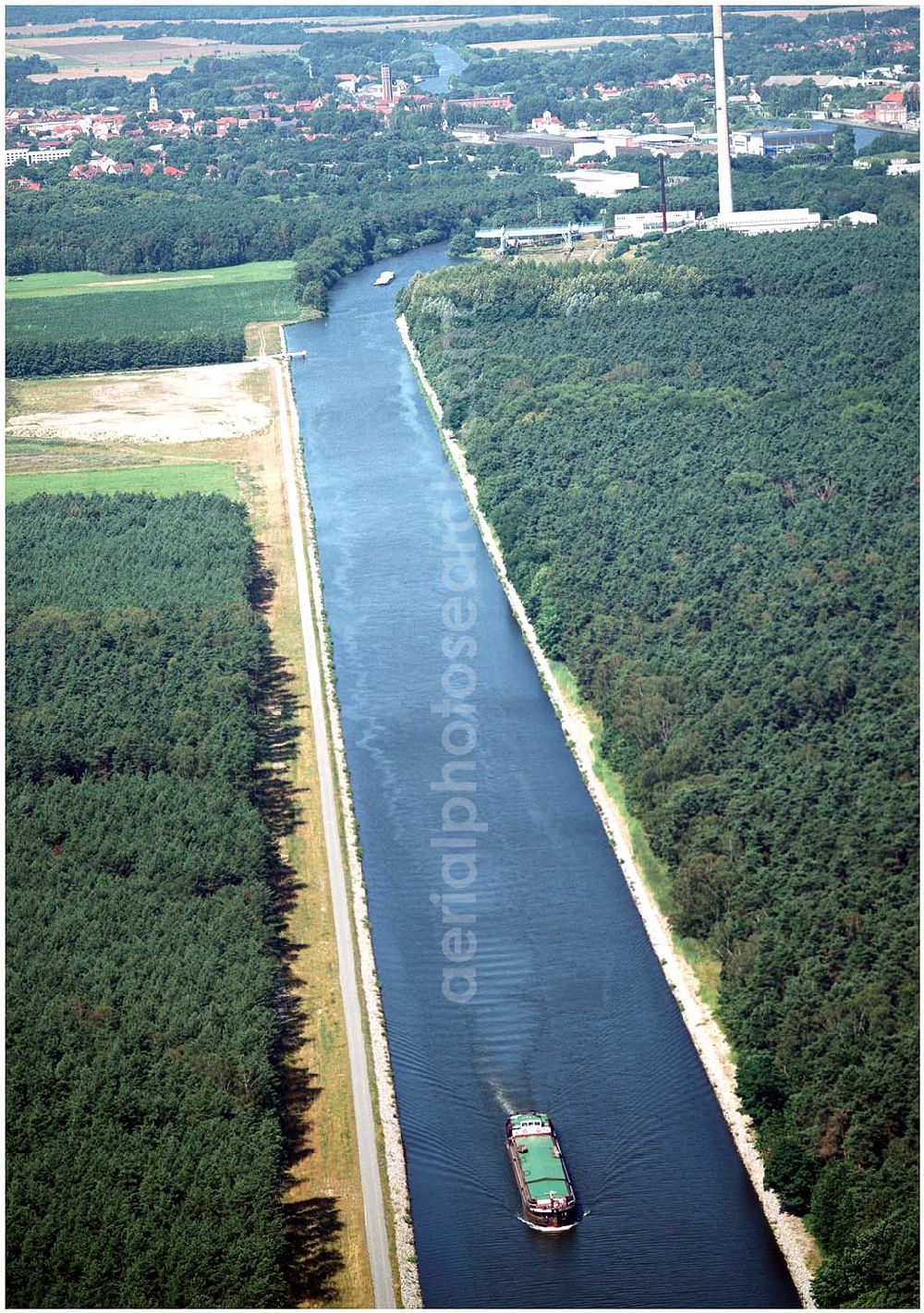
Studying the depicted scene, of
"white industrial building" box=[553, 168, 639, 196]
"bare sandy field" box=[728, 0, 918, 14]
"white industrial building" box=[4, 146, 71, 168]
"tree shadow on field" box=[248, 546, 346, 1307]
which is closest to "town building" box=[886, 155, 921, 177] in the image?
"white industrial building" box=[553, 168, 639, 196]

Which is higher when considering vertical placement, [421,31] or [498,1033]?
[421,31]

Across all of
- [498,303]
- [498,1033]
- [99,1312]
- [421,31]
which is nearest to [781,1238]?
[498,1033]

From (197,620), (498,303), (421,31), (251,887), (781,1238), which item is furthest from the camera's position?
(421,31)

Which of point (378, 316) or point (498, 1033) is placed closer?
point (498, 1033)

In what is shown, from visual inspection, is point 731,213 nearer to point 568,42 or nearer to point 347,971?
point 347,971

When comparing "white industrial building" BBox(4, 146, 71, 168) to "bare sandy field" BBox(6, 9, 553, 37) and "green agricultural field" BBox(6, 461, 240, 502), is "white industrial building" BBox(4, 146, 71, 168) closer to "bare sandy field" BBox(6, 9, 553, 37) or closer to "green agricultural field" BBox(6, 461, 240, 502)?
"bare sandy field" BBox(6, 9, 553, 37)

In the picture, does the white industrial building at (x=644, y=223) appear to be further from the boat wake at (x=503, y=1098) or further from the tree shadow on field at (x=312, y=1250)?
the tree shadow on field at (x=312, y=1250)

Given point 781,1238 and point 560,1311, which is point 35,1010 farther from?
point 781,1238

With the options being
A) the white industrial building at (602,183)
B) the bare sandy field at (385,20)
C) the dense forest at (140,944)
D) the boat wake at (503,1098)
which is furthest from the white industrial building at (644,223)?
the bare sandy field at (385,20)
